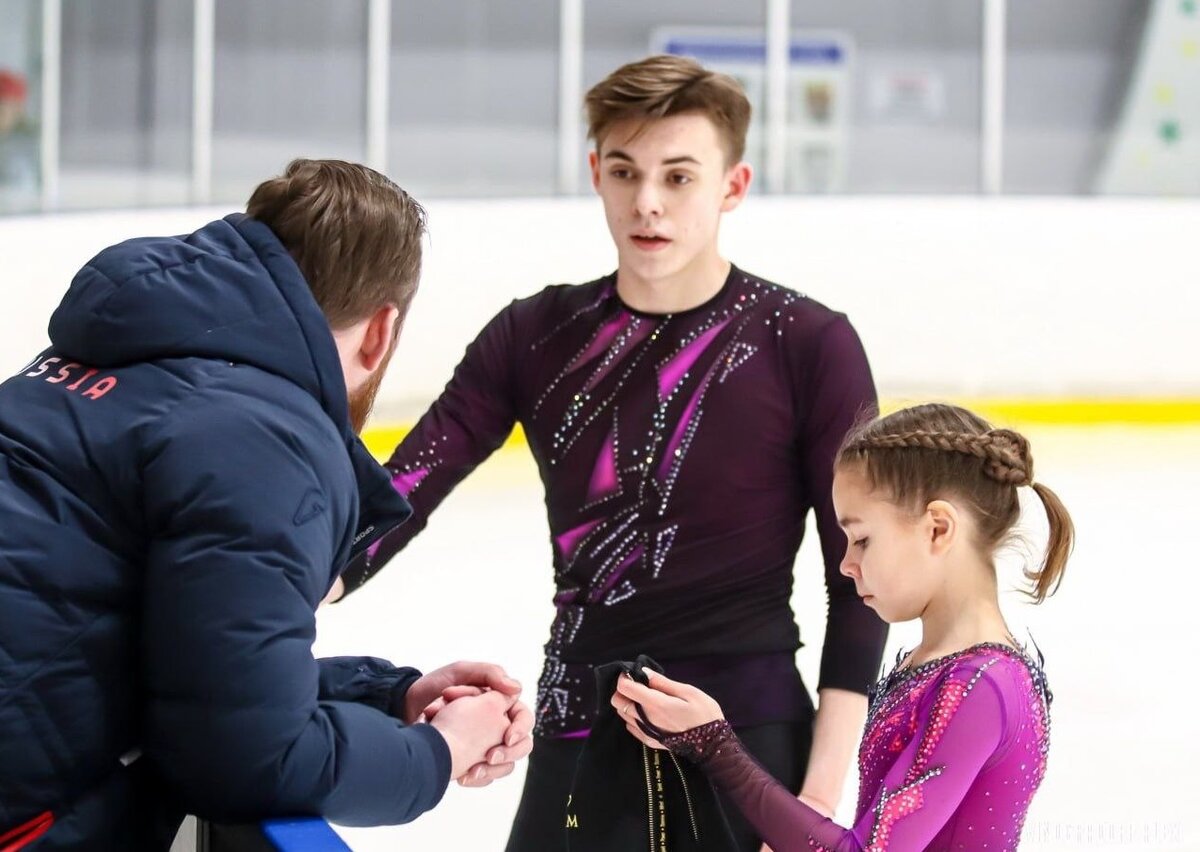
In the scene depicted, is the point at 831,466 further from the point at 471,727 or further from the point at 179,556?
the point at 179,556

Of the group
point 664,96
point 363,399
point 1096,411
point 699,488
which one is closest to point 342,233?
point 363,399

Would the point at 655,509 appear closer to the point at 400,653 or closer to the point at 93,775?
the point at 93,775

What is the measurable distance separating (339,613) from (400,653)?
481 mm

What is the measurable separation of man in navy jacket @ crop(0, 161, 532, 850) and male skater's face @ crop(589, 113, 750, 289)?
3.23 ft

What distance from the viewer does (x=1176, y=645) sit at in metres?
4.29

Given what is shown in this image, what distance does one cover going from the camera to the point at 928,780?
1456mm

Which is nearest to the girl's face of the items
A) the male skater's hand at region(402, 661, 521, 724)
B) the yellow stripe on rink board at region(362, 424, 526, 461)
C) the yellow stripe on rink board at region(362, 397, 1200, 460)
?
the male skater's hand at region(402, 661, 521, 724)

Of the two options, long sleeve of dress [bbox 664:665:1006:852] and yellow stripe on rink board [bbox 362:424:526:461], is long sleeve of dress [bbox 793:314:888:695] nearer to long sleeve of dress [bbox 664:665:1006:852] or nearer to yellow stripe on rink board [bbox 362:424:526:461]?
long sleeve of dress [bbox 664:665:1006:852]

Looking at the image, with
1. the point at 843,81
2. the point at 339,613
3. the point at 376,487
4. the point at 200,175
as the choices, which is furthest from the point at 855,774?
the point at 843,81

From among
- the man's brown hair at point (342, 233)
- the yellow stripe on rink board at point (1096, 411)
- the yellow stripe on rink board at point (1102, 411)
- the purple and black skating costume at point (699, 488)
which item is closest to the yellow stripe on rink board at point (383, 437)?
the yellow stripe on rink board at point (1096, 411)

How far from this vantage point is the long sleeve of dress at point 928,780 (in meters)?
1.45

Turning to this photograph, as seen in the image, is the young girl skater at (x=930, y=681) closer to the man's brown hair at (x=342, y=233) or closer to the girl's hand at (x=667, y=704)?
the girl's hand at (x=667, y=704)

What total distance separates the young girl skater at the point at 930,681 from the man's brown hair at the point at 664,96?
2.35ft

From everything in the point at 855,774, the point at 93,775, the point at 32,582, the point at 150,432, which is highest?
the point at 150,432
